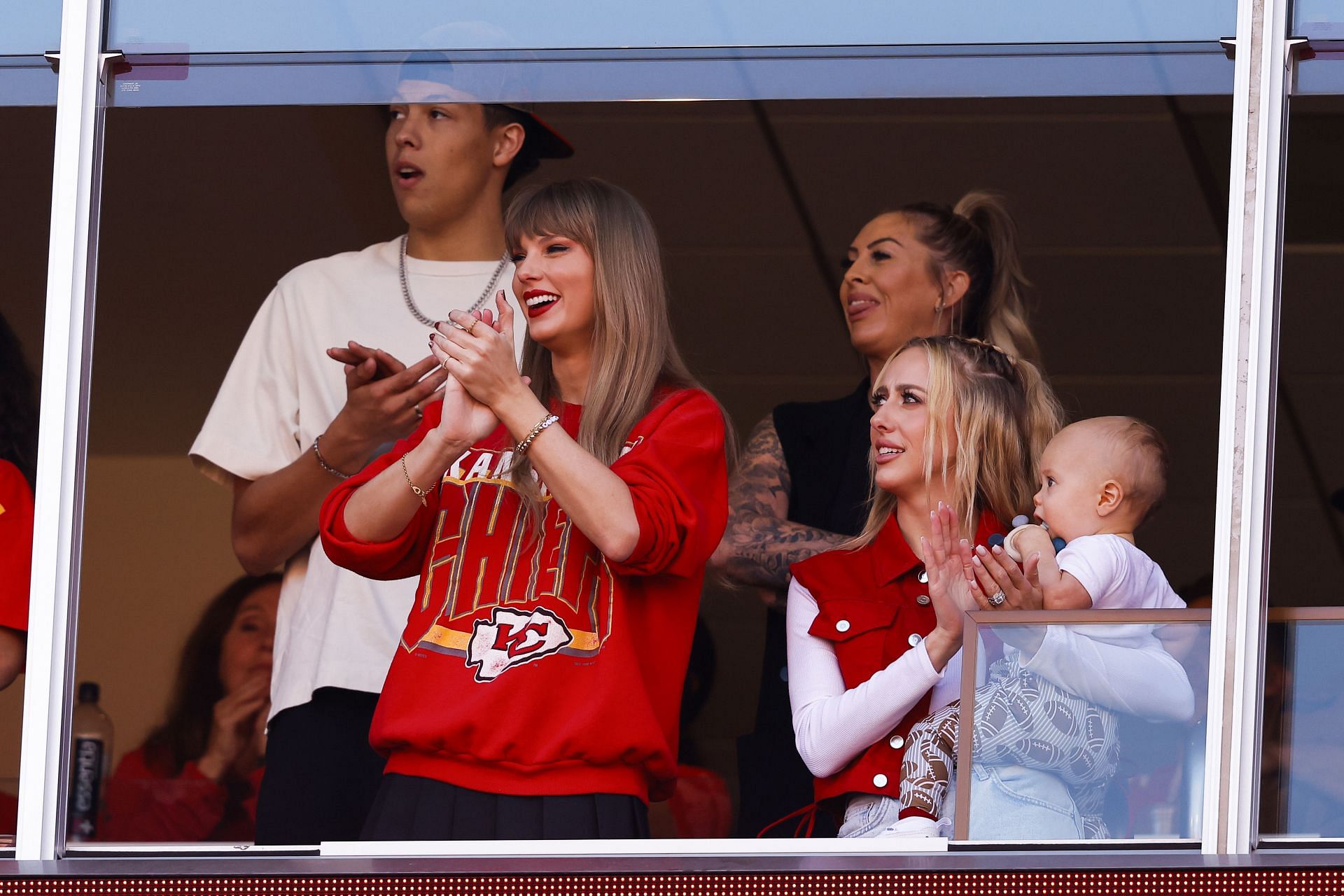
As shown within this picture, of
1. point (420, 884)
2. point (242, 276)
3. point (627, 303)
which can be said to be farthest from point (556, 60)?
point (242, 276)

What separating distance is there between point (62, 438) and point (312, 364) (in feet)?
3.55

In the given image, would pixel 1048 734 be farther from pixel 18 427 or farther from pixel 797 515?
pixel 18 427

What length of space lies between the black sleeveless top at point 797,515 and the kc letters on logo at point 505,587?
516 mm

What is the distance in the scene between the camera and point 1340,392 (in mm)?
5586

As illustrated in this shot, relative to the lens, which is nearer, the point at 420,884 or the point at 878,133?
the point at 420,884

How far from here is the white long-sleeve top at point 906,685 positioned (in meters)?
2.84

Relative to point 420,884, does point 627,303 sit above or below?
above

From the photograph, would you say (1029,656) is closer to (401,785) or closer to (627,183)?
(401,785)

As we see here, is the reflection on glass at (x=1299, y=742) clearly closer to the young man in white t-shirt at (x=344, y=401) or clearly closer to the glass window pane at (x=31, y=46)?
the young man in white t-shirt at (x=344, y=401)

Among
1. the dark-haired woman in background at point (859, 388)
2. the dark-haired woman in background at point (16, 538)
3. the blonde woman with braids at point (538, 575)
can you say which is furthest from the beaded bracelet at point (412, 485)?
the dark-haired woman in background at point (859, 388)

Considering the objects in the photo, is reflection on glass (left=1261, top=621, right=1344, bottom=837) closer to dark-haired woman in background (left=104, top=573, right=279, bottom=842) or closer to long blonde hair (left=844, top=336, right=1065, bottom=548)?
long blonde hair (left=844, top=336, right=1065, bottom=548)

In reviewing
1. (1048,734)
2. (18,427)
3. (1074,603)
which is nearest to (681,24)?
(1074,603)

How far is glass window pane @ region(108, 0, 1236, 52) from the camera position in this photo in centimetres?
309

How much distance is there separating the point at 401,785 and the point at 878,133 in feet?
9.55
